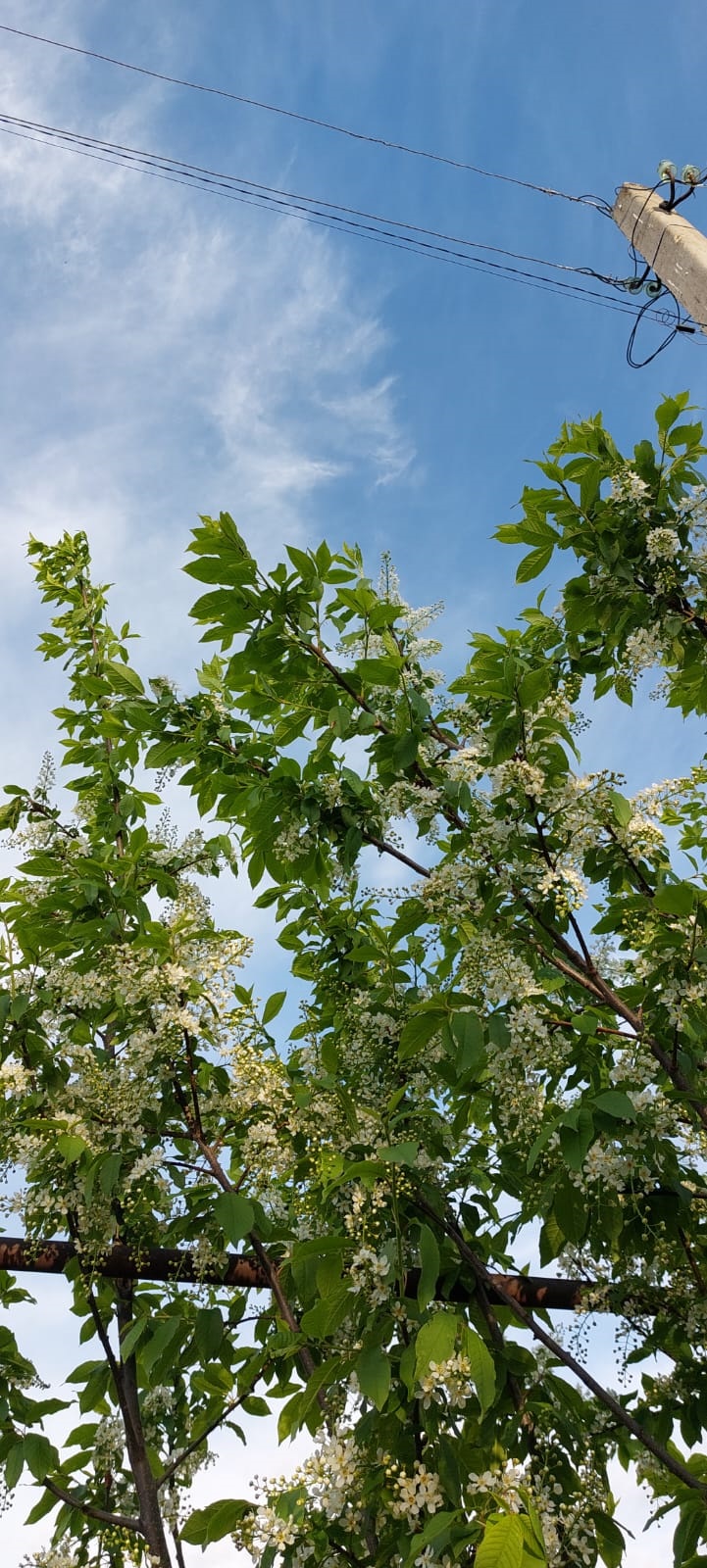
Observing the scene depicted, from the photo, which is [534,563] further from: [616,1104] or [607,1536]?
[607,1536]

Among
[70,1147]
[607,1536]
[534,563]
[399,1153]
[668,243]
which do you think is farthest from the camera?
[668,243]

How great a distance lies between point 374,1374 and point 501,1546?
1.47 ft

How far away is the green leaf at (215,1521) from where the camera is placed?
6.99ft

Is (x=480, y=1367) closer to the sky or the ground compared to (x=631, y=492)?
closer to the ground

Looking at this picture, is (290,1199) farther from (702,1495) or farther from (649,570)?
(649,570)

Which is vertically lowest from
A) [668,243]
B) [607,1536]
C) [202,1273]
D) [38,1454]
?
[607,1536]

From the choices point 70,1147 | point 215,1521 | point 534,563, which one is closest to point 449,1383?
point 215,1521

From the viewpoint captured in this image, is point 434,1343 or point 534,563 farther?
point 534,563

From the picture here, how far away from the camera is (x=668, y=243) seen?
17.2 feet

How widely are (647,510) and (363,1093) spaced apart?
71.2 inches

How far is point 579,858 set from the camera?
263cm

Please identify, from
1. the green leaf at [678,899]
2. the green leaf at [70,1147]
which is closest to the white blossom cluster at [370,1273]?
the green leaf at [70,1147]

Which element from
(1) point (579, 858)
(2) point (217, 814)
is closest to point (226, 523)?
(2) point (217, 814)

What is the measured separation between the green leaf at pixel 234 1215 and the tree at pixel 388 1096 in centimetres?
1
